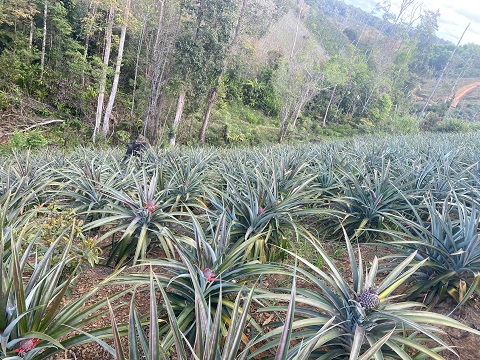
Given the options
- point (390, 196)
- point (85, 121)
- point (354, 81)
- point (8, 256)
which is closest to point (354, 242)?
point (390, 196)

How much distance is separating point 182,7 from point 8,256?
1363cm

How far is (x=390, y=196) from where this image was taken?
3100 millimetres

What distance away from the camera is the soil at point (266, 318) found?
63.1 inches

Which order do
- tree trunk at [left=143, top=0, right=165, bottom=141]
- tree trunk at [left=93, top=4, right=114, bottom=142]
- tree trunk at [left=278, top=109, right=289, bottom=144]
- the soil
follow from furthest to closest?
tree trunk at [left=278, top=109, right=289, bottom=144]
tree trunk at [left=143, top=0, right=165, bottom=141]
tree trunk at [left=93, top=4, right=114, bottom=142]
the soil

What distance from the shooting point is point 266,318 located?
6.64 feet

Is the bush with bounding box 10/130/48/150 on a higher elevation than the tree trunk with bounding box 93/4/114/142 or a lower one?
lower

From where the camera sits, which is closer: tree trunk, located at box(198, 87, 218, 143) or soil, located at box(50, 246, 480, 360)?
soil, located at box(50, 246, 480, 360)

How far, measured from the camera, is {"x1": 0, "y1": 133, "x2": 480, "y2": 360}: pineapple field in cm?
113

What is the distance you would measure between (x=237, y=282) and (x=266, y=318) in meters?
0.46

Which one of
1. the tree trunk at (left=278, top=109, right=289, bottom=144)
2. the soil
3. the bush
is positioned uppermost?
the soil

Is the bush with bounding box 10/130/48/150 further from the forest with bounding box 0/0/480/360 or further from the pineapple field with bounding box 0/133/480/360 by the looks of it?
the pineapple field with bounding box 0/133/480/360

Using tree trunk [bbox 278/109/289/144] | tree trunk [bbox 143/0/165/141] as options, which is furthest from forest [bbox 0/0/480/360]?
tree trunk [bbox 278/109/289/144]

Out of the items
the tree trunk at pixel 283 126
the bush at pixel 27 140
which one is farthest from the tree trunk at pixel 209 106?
the bush at pixel 27 140

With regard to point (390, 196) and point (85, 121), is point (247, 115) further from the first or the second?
point (390, 196)
